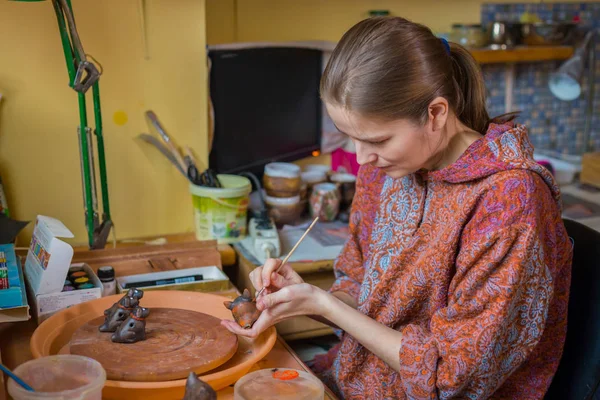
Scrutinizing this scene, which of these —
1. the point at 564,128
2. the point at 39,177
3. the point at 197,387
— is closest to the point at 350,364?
the point at 197,387

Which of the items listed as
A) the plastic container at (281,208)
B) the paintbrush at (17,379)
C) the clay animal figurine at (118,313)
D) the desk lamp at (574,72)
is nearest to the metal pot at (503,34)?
the desk lamp at (574,72)

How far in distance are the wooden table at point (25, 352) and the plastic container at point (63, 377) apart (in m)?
0.23

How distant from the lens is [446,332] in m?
1.13

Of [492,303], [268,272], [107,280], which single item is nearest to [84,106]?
[107,280]

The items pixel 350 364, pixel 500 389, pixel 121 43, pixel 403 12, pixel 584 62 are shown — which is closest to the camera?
pixel 500 389

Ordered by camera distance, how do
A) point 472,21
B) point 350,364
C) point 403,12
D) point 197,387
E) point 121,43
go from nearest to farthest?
point 197,387
point 350,364
point 121,43
point 403,12
point 472,21

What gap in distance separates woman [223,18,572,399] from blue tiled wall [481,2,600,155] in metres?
1.50

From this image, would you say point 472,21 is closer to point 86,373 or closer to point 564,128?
point 564,128

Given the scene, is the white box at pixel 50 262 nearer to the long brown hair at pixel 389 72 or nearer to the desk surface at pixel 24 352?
the desk surface at pixel 24 352

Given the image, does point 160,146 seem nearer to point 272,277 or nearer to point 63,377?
point 272,277

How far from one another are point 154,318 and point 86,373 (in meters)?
0.29

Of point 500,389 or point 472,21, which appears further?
point 472,21

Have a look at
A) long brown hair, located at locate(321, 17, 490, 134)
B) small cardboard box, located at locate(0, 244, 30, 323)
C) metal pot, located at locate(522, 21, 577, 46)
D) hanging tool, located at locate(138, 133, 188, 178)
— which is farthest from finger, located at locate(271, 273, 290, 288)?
metal pot, located at locate(522, 21, 577, 46)

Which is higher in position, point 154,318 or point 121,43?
point 121,43
